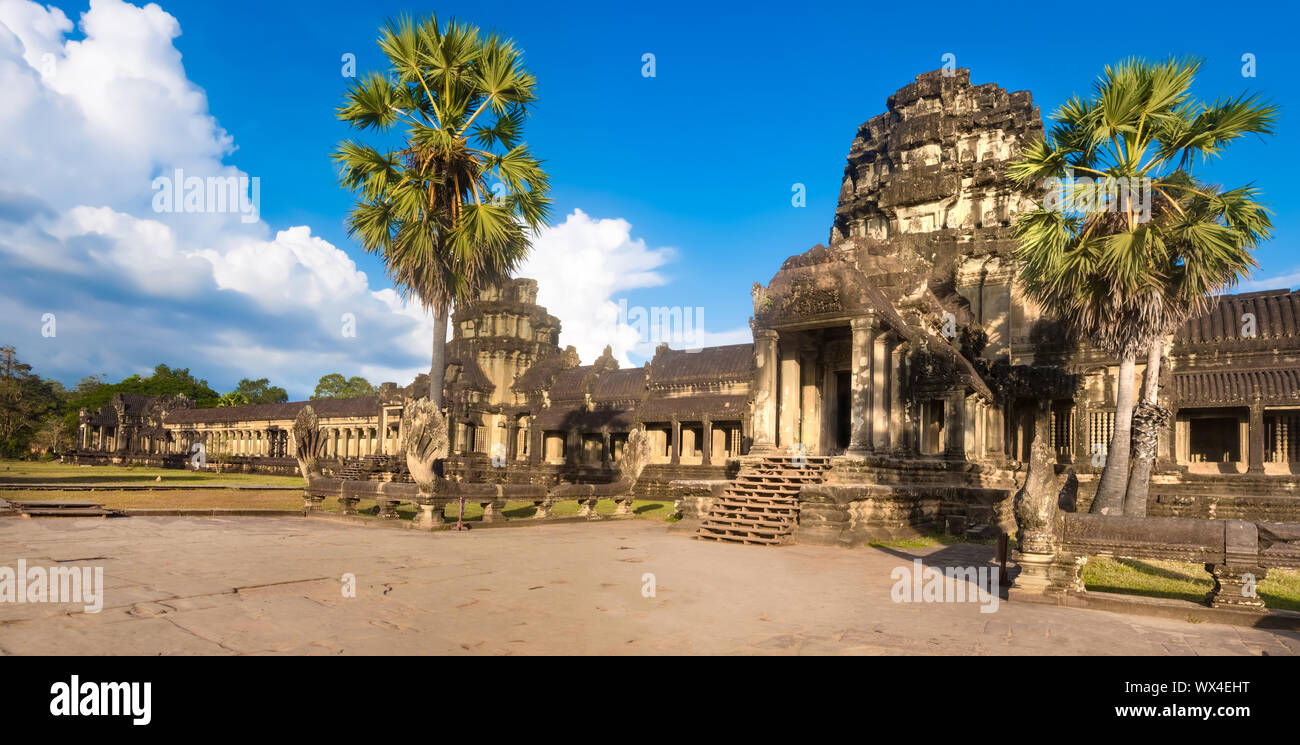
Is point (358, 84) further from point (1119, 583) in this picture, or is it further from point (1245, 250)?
point (1245, 250)

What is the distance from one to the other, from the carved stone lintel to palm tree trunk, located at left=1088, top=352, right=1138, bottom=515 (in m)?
7.28

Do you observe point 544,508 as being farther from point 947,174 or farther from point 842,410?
point 947,174

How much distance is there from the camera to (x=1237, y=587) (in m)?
7.77

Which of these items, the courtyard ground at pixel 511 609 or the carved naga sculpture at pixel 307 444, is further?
the carved naga sculpture at pixel 307 444

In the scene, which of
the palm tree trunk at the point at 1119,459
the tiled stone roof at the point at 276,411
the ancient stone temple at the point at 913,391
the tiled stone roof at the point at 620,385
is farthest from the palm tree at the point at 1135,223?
the tiled stone roof at the point at 276,411

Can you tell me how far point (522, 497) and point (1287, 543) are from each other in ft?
45.7

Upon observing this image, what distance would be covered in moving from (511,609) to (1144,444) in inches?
535

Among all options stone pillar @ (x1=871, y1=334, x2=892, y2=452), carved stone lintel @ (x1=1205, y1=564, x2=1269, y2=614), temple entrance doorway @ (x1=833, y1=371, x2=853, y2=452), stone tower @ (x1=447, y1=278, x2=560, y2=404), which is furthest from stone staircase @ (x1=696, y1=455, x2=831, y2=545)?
stone tower @ (x1=447, y1=278, x2=560, y2=404)

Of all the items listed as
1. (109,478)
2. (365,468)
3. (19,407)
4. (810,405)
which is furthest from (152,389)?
(810,405)

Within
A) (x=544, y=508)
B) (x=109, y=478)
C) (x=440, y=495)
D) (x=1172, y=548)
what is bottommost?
(x=109, y=478)

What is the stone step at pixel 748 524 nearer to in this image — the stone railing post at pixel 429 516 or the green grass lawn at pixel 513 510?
the green grass lawn at pixel 513 510

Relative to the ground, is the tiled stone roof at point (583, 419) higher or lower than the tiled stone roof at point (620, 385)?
lower

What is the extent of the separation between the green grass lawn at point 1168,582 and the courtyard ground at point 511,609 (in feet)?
6.47

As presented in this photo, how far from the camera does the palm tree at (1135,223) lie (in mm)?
14258
